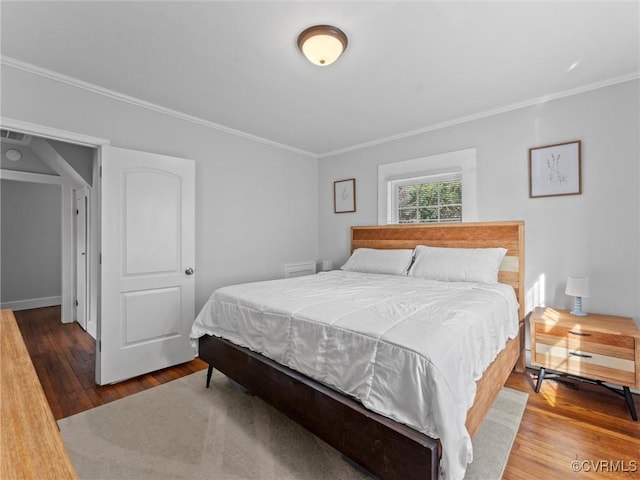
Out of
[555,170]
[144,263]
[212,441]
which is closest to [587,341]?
[555,170]

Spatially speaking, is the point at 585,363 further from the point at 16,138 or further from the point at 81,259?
the point at 16,138

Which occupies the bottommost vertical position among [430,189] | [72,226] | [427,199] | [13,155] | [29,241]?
[29,241]

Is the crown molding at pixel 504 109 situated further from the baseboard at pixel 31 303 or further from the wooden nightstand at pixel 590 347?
the baseboard at pixel 31 303

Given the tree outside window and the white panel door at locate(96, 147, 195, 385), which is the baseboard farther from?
the tree outside window

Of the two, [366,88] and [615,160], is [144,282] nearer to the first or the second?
[366,88]

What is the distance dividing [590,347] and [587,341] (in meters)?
0.04

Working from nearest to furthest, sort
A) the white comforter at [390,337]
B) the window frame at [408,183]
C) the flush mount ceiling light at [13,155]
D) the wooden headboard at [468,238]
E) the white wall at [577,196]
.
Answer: the white comforter at [390,337] → the white wall at [577,196] → the wooden headboard at [468,238] → the window frame at [408,183] → the flush mount ceiling light at [13,155]

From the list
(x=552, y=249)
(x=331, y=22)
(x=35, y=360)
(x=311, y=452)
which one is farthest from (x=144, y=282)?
(x=552, y=249)

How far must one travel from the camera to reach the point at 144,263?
280cm

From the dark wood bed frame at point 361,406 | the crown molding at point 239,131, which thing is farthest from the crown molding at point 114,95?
the dark wood bed frame at point 361,406

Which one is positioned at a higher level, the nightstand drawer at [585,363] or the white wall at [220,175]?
the white wall at [220,175]

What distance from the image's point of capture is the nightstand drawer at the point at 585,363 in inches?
82.5

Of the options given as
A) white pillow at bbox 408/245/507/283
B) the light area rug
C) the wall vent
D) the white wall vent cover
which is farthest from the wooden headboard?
the wall vent

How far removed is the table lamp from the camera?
7.76 feet
